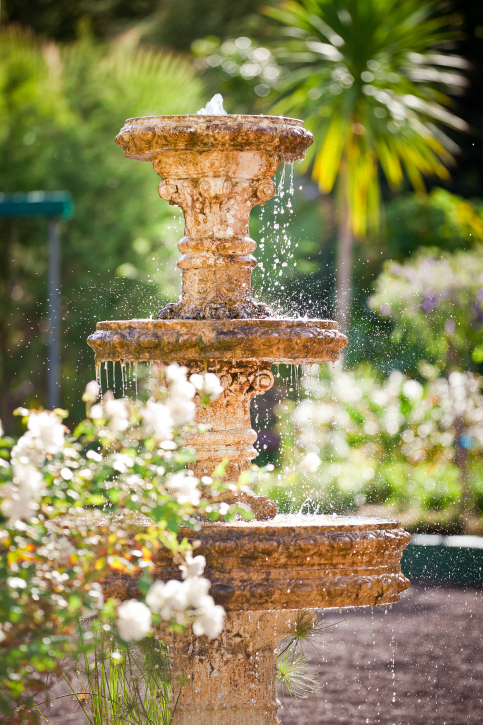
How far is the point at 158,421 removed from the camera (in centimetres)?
234

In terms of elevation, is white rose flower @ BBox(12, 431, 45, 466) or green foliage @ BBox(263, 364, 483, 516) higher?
white rose flower @ BBox(12, 431, 45, 466)

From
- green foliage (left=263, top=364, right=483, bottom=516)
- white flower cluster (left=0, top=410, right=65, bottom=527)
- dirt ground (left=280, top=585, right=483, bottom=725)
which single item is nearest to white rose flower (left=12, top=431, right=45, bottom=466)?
white flower cluster (left=0, top=410, right=65, bottom=527)

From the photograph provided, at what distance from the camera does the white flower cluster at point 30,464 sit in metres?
2.10

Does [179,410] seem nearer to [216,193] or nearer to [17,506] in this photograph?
[17,506]

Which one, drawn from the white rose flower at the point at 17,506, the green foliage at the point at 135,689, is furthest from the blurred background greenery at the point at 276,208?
the white rose flower at the point at 17,506

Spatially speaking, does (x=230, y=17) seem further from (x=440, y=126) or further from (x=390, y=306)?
(x=390, y=306)

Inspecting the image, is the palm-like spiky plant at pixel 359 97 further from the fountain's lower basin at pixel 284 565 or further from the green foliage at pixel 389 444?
the fountain's lower basin at pixel 284 565

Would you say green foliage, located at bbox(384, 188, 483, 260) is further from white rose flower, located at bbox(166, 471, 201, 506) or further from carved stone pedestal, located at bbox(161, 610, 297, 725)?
white rose flower, located at bbox(166, 471, 201, 506)

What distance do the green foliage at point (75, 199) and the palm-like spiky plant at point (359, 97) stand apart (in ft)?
6.97

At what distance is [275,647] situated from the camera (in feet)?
10.9

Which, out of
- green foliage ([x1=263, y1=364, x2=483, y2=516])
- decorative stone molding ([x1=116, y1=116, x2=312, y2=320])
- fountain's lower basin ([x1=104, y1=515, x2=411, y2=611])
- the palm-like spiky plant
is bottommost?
green foliage ([x1=263, y1=364, x2=483, y2=516])

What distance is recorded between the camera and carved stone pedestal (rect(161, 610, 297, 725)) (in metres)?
3.18

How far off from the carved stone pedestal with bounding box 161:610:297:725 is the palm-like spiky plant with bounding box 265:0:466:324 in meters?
10.7

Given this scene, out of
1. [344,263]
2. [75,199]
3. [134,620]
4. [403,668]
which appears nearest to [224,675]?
→ [134,620]
